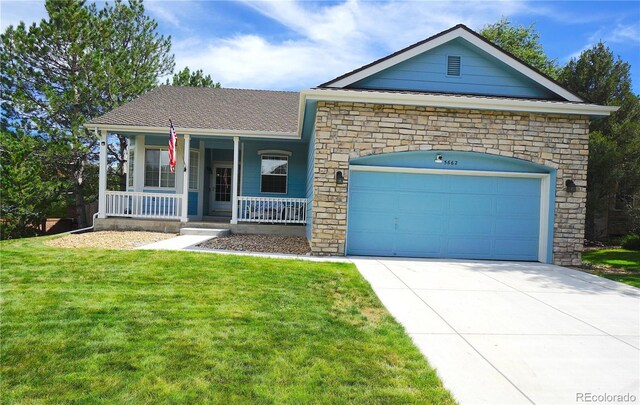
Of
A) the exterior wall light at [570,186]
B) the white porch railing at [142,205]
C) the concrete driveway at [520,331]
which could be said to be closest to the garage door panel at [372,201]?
the concrete driveway at [520,331]

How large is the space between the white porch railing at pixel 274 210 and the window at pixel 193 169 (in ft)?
7.28

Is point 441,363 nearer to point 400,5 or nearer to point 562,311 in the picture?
point 562,311

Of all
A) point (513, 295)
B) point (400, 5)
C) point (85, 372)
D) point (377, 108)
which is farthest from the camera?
point (400, 5)

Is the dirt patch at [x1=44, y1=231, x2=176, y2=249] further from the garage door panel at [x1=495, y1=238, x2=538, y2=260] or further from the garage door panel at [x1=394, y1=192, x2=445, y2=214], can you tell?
the garage door panel at [x1=495, y1=238, x2=538, y2=260]

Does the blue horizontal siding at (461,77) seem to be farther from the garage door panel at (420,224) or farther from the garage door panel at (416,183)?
the garage door panel at (420,224)

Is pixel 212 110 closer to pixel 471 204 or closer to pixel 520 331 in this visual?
pixel 471 204

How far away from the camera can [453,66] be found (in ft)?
31.4

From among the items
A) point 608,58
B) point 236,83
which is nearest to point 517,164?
point 608,58

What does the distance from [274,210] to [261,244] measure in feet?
10.7

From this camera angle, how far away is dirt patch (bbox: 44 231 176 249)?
920 centimetres

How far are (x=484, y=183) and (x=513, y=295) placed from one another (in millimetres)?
3977

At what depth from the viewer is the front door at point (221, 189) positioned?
15.5 m

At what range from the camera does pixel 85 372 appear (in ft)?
9.62

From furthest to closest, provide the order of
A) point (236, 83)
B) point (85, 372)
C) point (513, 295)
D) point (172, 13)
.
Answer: point (236, 83)
point (172, 13)
point (513, 295)
point (85, 372)
